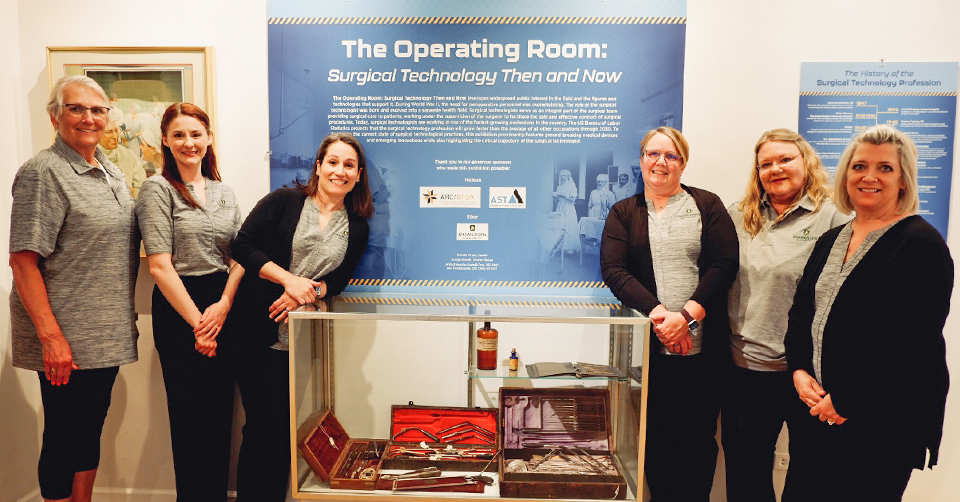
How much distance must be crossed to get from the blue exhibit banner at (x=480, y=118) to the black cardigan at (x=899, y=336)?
1157mm

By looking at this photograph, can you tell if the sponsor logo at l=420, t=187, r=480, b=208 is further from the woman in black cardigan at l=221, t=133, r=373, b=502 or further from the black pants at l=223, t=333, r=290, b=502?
the black pants at l=223, t=333, r=290, b=502

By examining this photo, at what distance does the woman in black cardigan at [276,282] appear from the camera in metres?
2.46

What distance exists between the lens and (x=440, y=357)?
2.64 meters

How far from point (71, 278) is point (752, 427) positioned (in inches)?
115

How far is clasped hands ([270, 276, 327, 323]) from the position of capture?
2337 mm

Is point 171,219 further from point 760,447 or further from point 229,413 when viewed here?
point 760,447

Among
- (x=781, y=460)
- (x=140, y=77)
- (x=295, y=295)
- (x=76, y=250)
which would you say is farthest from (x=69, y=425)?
(x=781, y=460)

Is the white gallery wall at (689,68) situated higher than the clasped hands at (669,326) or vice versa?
the white gallery wall at (689,68)

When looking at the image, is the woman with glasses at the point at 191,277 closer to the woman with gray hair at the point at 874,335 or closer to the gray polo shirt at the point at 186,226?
the gray polo shirt at the point at 186,226

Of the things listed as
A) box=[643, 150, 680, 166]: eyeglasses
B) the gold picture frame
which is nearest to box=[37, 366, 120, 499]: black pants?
the gold picture frame

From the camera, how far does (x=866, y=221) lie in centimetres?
190

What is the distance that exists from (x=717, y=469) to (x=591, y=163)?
1779 mm

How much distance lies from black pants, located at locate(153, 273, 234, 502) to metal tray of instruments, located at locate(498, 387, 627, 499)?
1341 millimetres

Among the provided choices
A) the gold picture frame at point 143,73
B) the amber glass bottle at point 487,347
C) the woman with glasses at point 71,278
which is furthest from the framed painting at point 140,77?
the amber glass bottle at point 487,347
